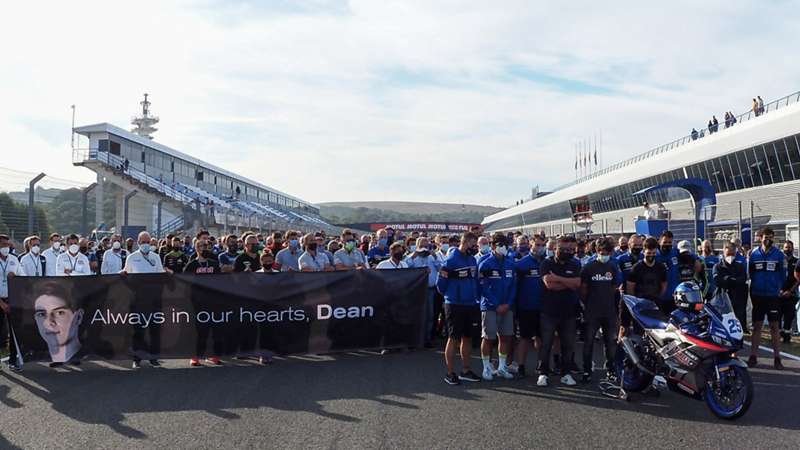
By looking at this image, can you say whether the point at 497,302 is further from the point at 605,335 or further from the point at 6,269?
the point at 6,269

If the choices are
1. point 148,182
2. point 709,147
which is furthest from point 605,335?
point 148,182

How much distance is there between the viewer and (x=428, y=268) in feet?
35.6

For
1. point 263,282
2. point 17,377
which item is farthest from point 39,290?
point 263,282

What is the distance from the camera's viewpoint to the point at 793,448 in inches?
216

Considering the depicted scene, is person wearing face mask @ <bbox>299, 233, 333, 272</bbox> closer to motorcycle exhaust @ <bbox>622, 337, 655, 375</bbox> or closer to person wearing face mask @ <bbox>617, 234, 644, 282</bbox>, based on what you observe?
person wearing face mask @ <bbox>617, 234, 644, 282</bbox>

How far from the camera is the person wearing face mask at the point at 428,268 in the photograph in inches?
436

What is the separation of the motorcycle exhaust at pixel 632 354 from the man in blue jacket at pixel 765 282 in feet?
8.95

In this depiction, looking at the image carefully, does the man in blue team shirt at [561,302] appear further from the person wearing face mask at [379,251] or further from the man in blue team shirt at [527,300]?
the person wearing face mask at [379,251]

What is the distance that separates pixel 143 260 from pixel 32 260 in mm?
1894

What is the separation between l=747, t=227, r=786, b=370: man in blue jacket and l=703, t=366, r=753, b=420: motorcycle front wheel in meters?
3.17

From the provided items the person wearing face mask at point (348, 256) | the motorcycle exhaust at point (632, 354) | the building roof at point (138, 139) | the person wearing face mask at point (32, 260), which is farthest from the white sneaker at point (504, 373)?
the building roof at point (138, 139)

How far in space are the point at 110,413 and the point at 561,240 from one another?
5.24m

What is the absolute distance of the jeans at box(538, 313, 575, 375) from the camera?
8.12 meters

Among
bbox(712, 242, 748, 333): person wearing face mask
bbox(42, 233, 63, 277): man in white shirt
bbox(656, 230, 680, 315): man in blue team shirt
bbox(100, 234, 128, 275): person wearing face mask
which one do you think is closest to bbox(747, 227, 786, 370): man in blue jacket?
bbox(656, 230, 680, 315): man in blue team shirt
